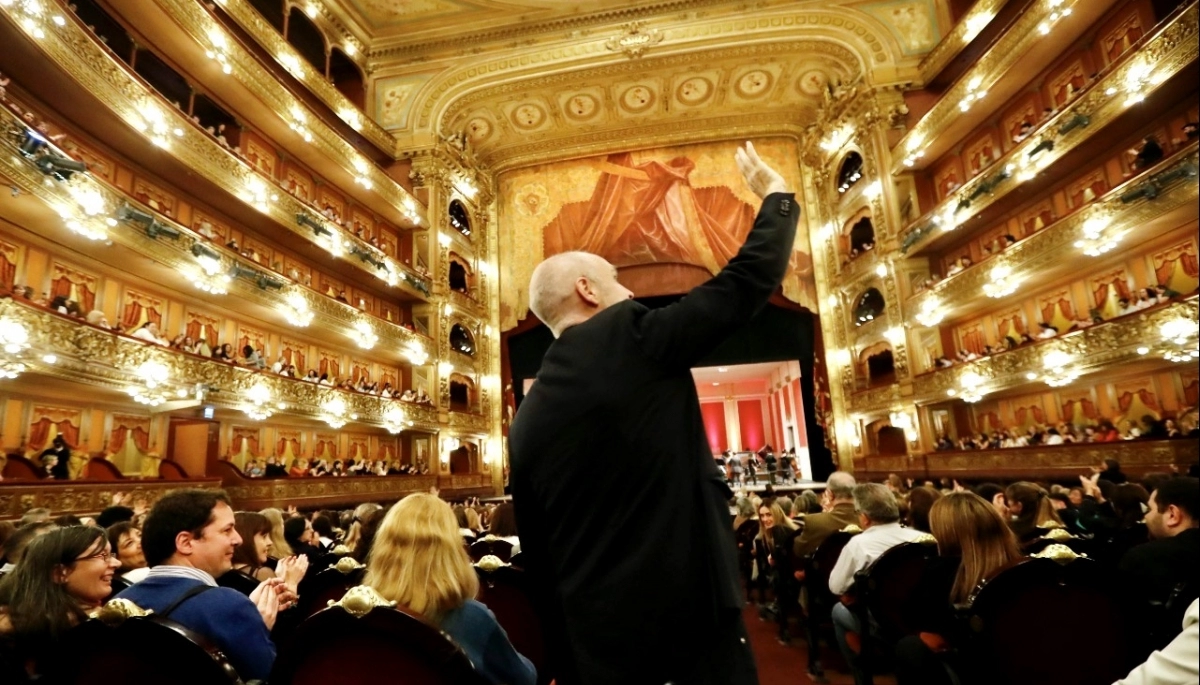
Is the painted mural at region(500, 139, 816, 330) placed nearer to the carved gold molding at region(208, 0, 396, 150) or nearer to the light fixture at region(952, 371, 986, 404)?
the carved gold molding at region(208, 0, 396, 150)

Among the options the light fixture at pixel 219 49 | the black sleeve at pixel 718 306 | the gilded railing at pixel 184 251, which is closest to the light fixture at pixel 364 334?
the gilded railing at pixel 184 251

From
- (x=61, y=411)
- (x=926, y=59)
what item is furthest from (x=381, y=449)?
(x=926, y=59)

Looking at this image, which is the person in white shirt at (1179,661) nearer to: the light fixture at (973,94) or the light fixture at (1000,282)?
the light fixture at (1000,282)

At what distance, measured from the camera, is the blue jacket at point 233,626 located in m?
1.84

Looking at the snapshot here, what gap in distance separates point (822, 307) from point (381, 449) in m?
14.2

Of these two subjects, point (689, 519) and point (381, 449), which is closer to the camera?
point (689, 519)

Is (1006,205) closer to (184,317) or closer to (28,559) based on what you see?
(28,559)

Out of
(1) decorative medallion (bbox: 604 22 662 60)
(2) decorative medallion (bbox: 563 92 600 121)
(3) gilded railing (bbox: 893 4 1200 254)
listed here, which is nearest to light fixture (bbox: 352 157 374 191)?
(2) decorative medallion (bbox: 563 92 600 121)

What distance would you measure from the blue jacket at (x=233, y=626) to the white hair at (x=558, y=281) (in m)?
1.36

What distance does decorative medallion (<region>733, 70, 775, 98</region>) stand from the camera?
1997 cm

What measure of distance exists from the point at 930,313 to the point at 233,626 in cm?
1662

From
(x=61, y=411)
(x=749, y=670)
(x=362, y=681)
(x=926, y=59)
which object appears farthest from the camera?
(x=926, y=59)

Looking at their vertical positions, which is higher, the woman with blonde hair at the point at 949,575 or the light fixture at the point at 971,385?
the light fixture at the point at 971,385

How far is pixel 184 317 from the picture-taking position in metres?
13.1
